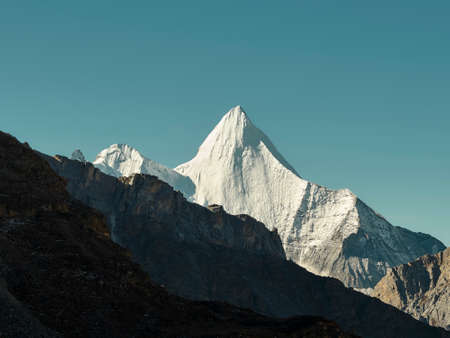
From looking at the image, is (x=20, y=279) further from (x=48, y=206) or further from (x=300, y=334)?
(x=300, y=334)

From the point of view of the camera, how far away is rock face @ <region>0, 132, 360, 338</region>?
4981cm

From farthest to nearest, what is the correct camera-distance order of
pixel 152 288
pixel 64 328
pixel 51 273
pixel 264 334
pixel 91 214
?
pixel 91 214, pixel 152 288, pixel 51 273, pixel 264 334, pixel 64 328

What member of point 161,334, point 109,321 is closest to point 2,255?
point 109,321

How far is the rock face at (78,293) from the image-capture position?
49812 mm

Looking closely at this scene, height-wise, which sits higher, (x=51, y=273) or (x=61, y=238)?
(x=61, y=238)

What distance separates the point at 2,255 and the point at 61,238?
7.67 m

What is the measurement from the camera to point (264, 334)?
2073 inches

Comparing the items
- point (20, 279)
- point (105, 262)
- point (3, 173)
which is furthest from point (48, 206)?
point (20, 279)

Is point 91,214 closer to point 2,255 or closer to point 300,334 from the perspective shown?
point 2,255

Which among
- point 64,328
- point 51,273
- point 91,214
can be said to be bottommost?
point 64,328

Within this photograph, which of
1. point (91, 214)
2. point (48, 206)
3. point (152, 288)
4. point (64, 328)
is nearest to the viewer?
point (64, 328)

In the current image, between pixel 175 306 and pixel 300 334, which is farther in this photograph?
pixel 175 306

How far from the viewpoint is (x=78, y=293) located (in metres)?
54.1

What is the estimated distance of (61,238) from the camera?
63656 millimetres
